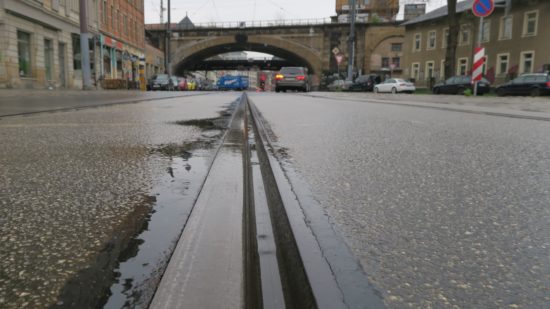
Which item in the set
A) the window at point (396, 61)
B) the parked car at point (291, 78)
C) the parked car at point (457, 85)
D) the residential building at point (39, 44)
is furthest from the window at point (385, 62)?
the residential building at point (39, 44)

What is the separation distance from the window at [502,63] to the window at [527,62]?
164 centimetres

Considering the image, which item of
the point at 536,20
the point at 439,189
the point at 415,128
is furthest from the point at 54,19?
the point at 536,20

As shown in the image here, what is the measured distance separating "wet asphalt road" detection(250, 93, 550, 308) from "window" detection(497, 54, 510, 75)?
129ft

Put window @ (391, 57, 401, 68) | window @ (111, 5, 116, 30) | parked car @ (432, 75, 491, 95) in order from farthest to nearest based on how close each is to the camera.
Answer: window @ (391, 57, 401, 68)
window @ (111, 5, 116, 30)
parked car @ (432, 75, 491, 95)

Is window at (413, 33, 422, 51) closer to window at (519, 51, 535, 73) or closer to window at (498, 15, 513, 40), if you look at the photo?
window at (498, 15, 513, 40)

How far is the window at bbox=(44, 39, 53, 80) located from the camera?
26891 millimetres

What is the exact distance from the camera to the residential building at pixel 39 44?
21766mm

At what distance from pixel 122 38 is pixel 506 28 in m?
33.7

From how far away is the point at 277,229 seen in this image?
135 centimetres

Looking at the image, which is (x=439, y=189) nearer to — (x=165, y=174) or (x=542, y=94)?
(x=165, y=174)

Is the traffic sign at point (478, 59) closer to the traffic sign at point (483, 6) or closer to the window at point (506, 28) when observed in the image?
the traffic sign at point (483, 6)

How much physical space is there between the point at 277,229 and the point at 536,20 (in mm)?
40170

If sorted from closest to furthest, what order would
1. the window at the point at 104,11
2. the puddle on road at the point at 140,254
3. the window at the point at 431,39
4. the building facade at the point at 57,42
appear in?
the puddle on road at the point at 140,254
the building facade at the point at 57,42
the window at the point at 104,11
the window at the point at 431,39

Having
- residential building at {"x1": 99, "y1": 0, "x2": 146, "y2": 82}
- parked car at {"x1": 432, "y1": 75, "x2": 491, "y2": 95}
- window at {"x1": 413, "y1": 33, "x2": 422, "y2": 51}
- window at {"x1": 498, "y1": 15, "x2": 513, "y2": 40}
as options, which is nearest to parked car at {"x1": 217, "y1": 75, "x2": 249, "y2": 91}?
residential building at {"x1": 99, "y1": 0, "x2": 146, "y2": 82}
